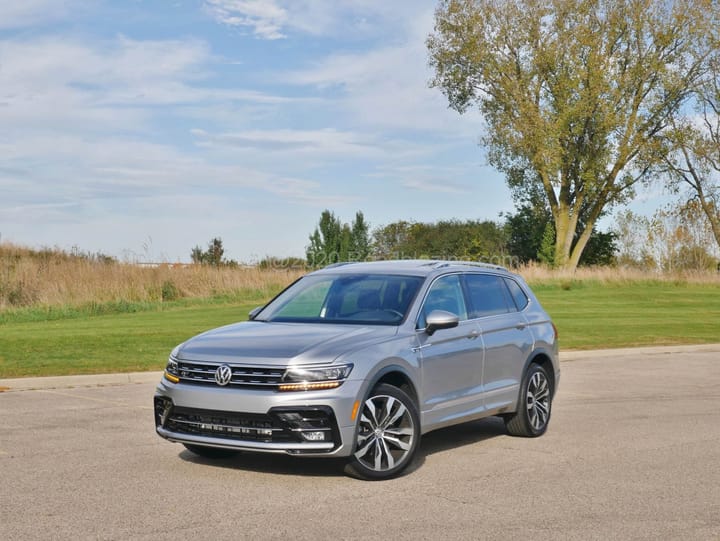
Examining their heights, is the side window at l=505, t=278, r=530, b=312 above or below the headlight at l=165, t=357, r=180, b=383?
above

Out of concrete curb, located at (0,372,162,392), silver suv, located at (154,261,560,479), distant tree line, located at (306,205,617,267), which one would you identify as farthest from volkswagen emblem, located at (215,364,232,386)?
distant tree line, located at (306,205,617,267)

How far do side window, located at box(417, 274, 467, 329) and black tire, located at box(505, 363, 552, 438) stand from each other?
Result: 3.93 feet

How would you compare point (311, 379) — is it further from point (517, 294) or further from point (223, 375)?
point (517, 294)

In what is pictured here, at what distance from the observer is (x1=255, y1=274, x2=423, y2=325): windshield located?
28.7ft

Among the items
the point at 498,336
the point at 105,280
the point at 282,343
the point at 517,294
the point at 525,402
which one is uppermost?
the point at 105,280

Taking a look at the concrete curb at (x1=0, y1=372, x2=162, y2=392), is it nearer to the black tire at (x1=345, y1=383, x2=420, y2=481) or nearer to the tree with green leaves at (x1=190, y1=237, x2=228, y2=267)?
the black tire at (x1=345, y1=383, x2=420, y2=481)

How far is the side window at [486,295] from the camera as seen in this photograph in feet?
32.0

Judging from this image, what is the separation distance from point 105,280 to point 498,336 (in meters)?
24.4

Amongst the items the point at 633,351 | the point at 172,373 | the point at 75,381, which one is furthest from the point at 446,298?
Answer: the point at 633,351

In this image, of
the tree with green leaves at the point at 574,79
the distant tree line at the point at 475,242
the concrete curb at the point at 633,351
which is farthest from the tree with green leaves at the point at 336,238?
the concrete curb at the point at 633,351

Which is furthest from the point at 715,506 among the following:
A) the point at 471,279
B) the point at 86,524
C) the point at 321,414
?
the point at 86,524

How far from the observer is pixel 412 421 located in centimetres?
807

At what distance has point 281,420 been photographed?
24.5 ft

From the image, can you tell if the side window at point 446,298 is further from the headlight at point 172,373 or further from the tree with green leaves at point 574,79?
the tree with green leaves at point 574,79
